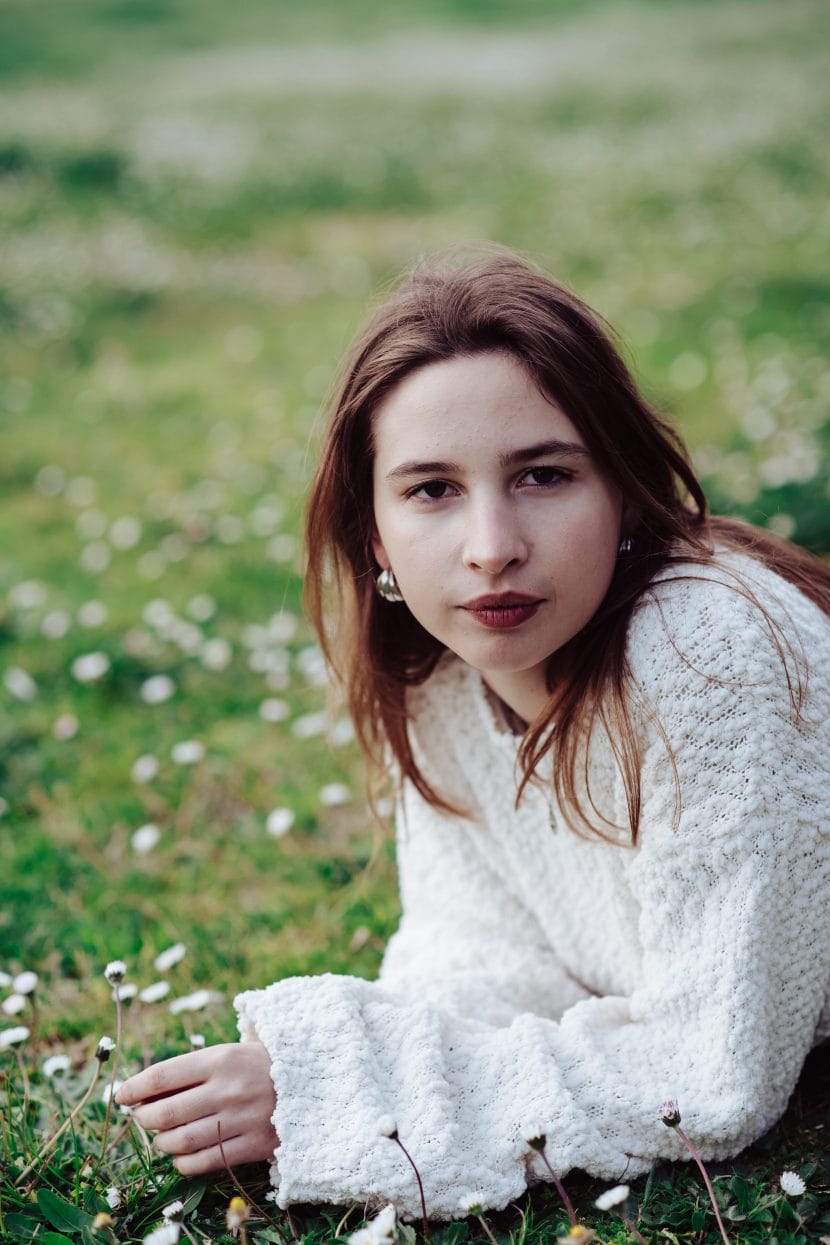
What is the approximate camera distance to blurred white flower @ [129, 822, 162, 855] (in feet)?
10.7

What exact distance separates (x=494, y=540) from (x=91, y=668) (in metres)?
2.59

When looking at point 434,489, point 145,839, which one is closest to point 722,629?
point 434,489

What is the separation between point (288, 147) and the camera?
13.0 m

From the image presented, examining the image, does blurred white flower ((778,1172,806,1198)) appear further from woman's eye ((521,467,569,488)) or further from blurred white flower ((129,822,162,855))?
blurred white flower ((129,822,162,855))

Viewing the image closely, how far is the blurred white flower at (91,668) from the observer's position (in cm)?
418

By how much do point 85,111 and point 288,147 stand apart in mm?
2653

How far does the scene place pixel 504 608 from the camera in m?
2.00

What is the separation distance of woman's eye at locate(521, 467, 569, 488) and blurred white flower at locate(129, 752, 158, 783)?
78.0 inches

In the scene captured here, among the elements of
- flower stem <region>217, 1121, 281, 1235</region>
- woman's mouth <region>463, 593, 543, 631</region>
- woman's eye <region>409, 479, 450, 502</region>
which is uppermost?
woman's eye <region>409, 479, 450, 502</region>

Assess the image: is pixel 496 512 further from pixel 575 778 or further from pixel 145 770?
pixel 145 770

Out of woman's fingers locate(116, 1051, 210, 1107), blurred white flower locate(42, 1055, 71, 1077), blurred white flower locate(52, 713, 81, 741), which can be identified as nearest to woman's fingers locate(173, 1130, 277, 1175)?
woman's fingers locate(116, 1051, 210, 1107)

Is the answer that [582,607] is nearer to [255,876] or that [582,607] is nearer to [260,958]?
[260,958]

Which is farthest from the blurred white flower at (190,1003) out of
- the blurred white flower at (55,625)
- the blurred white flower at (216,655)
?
the blurred white flower at (55,625)

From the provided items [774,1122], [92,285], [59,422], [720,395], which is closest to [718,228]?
[720,395]
